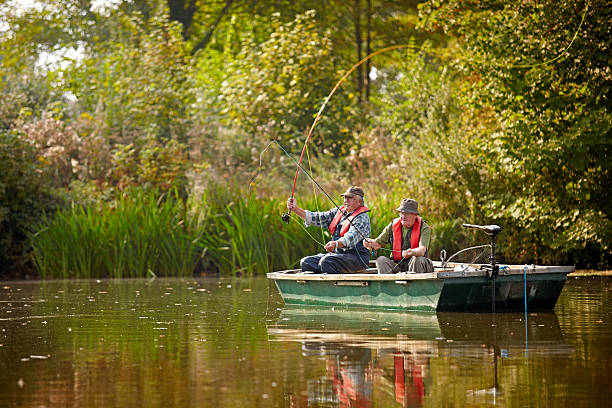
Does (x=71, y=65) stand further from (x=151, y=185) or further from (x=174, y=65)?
(x=151, y=185)

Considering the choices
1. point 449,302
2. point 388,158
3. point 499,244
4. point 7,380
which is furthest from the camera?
point 388,158

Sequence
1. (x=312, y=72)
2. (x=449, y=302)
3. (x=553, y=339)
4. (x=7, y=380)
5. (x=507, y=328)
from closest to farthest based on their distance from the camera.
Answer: (x=7, y=380)
(x=553, y=339)
(x=507, y=328)
(x=449, y=302)
(x=312, y=72)

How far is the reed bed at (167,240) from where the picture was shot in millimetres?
21016

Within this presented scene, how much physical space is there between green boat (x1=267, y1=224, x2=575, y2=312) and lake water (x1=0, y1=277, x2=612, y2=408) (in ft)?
0.70

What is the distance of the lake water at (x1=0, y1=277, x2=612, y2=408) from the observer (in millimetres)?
7387

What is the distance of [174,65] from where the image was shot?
3014 cm

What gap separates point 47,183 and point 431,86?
8407 millimetres

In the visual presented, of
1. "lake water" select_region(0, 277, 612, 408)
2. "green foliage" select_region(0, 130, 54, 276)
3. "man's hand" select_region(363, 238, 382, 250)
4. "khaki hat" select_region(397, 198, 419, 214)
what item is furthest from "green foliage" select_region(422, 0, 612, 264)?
"green foliage" select_region(0, 130, 54, 276)

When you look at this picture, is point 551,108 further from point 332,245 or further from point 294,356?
point 294,356

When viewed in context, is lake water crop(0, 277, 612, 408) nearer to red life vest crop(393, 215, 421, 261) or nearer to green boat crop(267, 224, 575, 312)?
green boat crop(267, 224, 575, 312)

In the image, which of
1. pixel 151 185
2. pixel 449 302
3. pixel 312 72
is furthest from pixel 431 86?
pixel 449 302

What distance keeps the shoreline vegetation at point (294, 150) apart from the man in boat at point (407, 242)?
112 inches

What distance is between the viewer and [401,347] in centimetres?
996

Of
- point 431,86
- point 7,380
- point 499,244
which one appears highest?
point 431,86
